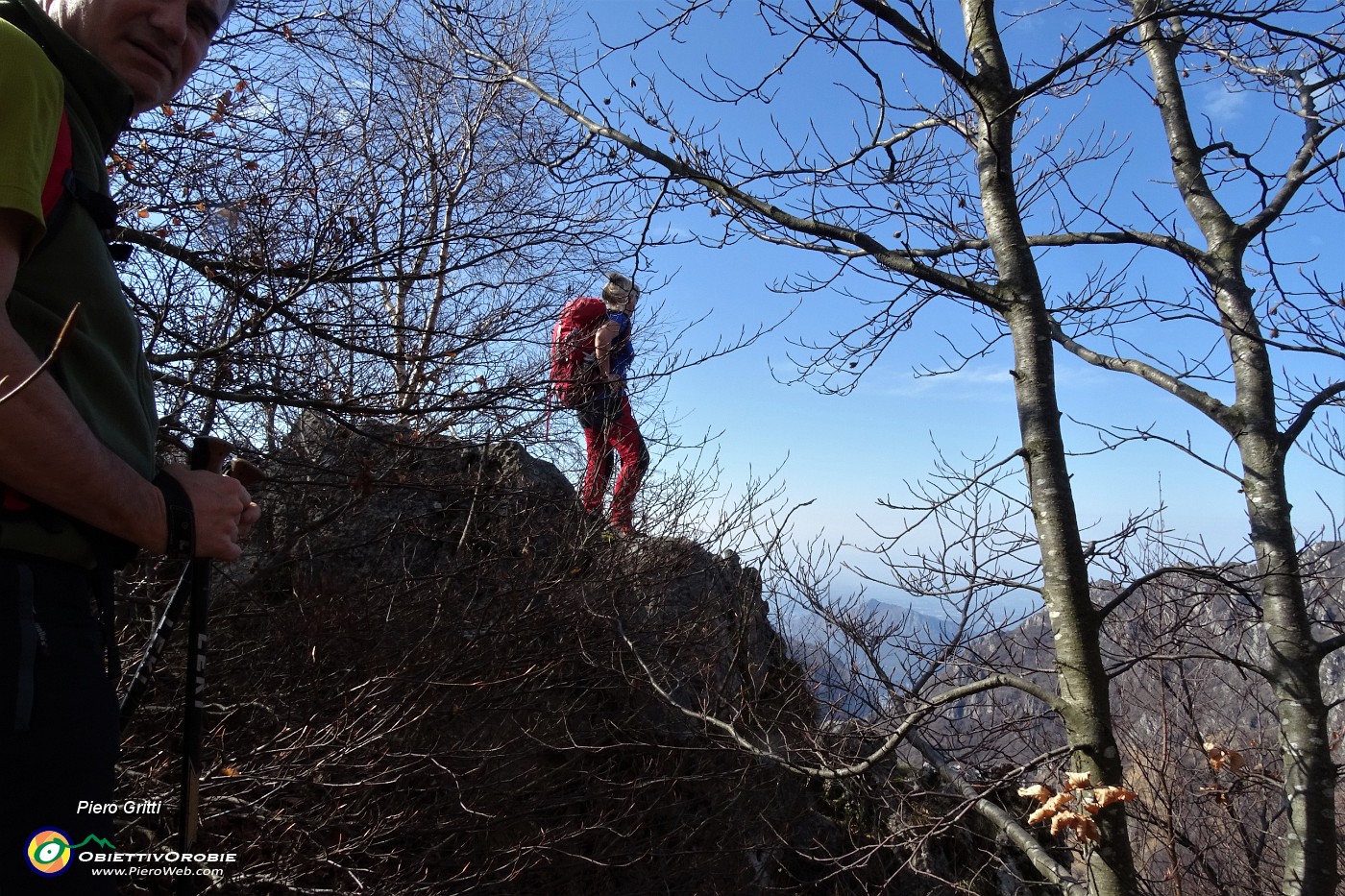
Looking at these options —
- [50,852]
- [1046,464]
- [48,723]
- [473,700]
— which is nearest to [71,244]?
[48,723]

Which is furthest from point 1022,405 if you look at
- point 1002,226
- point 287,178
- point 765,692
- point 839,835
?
point 839,835

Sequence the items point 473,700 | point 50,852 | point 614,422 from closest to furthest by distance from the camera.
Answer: point 50,852 < point 473,700 < point 614,422

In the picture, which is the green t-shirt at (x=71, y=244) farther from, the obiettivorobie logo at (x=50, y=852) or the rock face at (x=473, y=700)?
the rock face at (x=473, y=700)

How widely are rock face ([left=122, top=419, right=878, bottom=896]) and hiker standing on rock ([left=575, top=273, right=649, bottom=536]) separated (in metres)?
0.26

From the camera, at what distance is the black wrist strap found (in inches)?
54.6

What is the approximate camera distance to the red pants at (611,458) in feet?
20.7

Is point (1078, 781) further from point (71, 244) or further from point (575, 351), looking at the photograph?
point (575, 351)

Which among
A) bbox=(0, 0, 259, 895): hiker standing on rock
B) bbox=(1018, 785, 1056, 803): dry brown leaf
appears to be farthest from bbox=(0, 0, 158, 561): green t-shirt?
bbox=(1018, 785, 1056, 803): dry brown leaf

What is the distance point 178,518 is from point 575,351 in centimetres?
410

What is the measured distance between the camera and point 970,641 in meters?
4.17

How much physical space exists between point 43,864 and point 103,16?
4.10ft

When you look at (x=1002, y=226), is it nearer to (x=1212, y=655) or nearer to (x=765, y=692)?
(x=1212, y=655)

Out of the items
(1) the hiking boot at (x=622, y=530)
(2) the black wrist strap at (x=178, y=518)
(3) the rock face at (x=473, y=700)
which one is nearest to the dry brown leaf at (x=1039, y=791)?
(3) the rock face at (x=473, y=700)

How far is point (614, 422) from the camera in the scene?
636 centimetres
